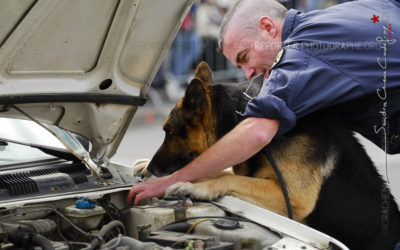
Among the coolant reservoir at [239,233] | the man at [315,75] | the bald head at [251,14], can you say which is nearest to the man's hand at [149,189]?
the man at [315,75]

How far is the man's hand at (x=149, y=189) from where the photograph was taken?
2.59m

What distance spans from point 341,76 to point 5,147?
1860 millimetres

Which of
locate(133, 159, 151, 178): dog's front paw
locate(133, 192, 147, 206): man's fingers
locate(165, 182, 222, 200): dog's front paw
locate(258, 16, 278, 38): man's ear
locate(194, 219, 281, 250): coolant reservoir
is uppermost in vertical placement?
locate(258, 16, 278, 38): man's ear

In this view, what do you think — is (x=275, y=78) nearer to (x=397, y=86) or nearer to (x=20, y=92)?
(x=397, y=86)

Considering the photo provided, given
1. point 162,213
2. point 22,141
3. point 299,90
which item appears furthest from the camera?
point 22,141

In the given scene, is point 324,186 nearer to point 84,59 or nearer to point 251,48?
point 251,48

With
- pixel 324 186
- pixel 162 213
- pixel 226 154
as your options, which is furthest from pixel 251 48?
pixel 162 213

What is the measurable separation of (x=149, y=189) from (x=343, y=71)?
3.73 feet

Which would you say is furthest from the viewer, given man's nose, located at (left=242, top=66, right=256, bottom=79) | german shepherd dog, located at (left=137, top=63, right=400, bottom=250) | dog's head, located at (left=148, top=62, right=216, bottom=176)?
man's nose, located at (left=242, top=66, right=256, bottom=79)

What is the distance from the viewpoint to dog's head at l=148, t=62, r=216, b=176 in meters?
3.02

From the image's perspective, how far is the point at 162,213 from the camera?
2354mm

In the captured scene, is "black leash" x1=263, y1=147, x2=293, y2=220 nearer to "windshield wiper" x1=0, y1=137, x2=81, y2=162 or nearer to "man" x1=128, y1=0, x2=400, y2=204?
"man" x1=128, y1=0, x2=400, y2=204

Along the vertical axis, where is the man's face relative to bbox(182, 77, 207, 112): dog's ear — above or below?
above

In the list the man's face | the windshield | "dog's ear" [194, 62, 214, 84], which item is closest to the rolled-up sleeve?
the man's face
